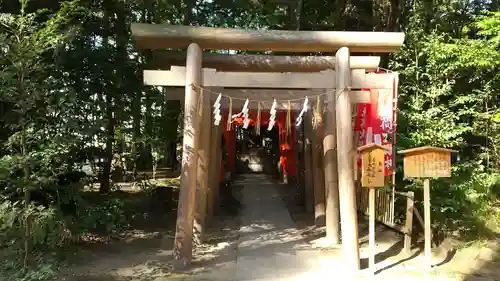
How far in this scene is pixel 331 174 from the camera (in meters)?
8.59

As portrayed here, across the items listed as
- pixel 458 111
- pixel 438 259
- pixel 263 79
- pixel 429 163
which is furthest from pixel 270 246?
pixel 458 111

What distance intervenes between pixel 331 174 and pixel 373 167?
2.24 m

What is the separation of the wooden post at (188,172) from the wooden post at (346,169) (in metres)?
2.27

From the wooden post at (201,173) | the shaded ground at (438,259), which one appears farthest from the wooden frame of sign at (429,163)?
the wooden post at (201,173)

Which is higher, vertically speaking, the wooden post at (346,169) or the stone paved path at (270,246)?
the wooden post at (346,169)

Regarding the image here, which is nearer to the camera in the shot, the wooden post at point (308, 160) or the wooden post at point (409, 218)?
the wooden post at point (409, 218)

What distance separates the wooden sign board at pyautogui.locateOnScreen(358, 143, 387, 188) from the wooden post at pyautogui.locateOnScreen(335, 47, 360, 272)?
0.45 meters

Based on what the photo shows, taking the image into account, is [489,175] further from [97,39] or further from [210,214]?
[97,39]

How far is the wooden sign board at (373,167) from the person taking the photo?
20.9ft

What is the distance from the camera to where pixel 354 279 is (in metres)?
6.29

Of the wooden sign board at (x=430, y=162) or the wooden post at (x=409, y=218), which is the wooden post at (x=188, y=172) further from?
the wooden post at (x=409, y=218)

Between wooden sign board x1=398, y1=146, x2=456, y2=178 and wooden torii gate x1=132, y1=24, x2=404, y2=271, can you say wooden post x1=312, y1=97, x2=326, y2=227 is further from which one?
wooden sign board x1=398, y1=146, x2=456, y2=178

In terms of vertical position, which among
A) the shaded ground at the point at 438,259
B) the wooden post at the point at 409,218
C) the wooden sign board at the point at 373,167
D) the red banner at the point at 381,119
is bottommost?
the shaded ground at the point at 438,259

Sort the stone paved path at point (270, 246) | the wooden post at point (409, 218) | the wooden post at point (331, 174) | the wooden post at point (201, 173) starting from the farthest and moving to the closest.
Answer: the wooden post at point (201, 173)
the wooden post at point (331, 174)
the wooden post at point (409, 218)
the stone paved path at point (270, 246)
